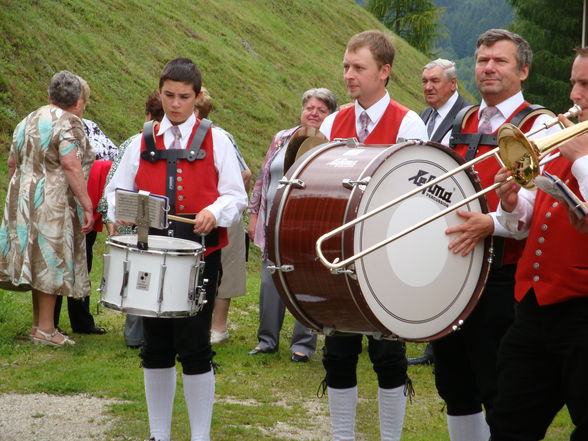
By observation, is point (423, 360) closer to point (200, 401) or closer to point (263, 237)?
point (263, 237)

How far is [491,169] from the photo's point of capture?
4480mm

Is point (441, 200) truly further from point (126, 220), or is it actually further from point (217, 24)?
point (217, 24)

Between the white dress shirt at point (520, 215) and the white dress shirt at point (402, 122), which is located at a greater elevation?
the white dress shirt at point (402, 122)

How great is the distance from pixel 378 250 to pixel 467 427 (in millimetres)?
1133

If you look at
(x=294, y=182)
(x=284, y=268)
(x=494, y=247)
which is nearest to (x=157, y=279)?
(x=284, y=268)

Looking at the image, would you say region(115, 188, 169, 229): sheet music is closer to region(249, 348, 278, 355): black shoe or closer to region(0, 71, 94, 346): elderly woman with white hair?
region(0, 71, 94, 346): elderly woman with white hair

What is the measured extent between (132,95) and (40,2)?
2.87m

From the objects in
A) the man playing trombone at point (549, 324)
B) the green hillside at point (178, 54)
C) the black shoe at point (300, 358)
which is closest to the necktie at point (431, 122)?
the black shoe at point (300, 358)

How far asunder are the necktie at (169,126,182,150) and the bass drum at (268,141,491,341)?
39.3 inches

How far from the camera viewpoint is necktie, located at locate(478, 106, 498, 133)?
4594 millimetres

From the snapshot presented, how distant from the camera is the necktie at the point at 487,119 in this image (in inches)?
181

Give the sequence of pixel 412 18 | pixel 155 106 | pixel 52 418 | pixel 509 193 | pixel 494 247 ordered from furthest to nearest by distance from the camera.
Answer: pixel 412 18
pixel 155 106
pixel 52 418
pixel 494 247
pixel 509 193

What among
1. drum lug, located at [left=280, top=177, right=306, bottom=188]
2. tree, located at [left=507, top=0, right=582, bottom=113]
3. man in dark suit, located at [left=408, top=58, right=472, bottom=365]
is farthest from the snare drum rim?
tree, located at [left=507, top=0, right=582, bottom=113]

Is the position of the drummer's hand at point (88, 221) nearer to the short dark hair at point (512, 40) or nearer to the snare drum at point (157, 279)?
the snare drum at point (157, 279)
